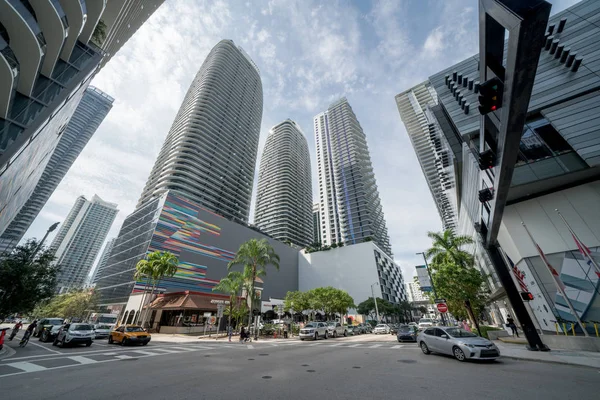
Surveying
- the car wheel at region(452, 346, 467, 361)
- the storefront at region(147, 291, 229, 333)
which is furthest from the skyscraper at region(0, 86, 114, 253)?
the car wheel at region(452, 346, 467, 361)

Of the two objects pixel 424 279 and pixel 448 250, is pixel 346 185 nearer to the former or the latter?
pixel 424 279

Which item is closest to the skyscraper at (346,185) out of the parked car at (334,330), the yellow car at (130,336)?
the parked car at (334,330)

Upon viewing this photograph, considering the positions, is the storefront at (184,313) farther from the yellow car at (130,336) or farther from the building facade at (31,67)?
the building facade at (31,67)

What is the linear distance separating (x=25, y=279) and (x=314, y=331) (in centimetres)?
2891

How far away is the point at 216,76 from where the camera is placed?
332 feet

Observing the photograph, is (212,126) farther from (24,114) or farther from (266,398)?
(266,398)

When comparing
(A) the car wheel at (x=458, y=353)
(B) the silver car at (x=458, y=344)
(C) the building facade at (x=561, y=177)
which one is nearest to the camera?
(B) the silver car at (x=458, y=344)

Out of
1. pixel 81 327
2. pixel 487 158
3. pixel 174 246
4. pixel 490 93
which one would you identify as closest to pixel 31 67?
pixel 81 327

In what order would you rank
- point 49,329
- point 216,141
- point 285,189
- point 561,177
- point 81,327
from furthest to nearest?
point 285,189, point 216,141, point 49,329, point 561,177, point 81,327

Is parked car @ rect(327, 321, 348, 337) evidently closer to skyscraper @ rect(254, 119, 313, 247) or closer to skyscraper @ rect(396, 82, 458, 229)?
skyscraper @ rect(254, 119, 313, 247)

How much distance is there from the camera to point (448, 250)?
25.4 m

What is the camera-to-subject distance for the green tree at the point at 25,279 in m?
21.0

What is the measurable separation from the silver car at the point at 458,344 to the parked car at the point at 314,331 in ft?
49.5

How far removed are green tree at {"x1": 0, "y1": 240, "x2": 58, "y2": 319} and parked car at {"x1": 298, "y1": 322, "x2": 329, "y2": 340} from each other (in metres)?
27.1
